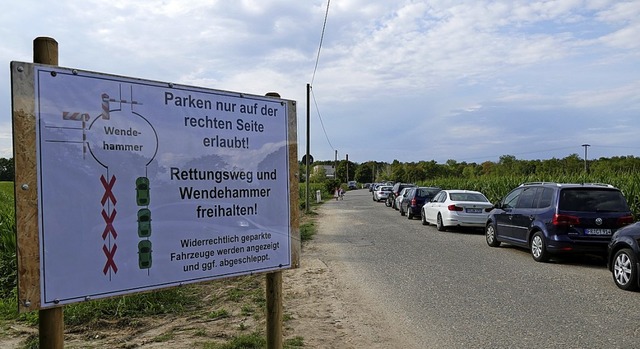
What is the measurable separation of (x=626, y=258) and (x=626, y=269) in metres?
0.17

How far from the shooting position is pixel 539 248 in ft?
35.1

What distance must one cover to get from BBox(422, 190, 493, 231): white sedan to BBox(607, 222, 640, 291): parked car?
8.18 m

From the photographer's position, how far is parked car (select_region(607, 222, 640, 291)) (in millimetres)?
7680

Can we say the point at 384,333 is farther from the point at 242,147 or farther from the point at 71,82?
the point at 71,82

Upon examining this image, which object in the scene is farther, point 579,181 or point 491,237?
point 579,181

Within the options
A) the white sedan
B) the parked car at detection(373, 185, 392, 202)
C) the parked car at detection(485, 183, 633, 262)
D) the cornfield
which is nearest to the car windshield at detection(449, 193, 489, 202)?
the white sedan

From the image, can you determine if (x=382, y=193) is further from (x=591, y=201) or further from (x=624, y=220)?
(x=624, y=220)

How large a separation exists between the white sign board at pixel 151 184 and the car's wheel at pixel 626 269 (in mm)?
6118

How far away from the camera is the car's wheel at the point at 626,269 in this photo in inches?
302

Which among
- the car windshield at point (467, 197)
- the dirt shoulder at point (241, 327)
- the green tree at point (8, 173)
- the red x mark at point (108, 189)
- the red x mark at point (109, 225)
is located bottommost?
the dirt shoulder at point (241, 327)

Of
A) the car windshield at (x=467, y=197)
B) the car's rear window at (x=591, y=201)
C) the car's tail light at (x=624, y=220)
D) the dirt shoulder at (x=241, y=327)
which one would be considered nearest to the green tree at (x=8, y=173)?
the dirt shoulder at (x=241, y=327)

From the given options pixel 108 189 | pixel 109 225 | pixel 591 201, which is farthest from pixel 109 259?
pixel 591 201

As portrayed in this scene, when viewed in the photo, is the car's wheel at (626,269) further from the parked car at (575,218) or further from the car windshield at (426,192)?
the car windshield at (426,192)

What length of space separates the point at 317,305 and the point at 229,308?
46.9 inches
